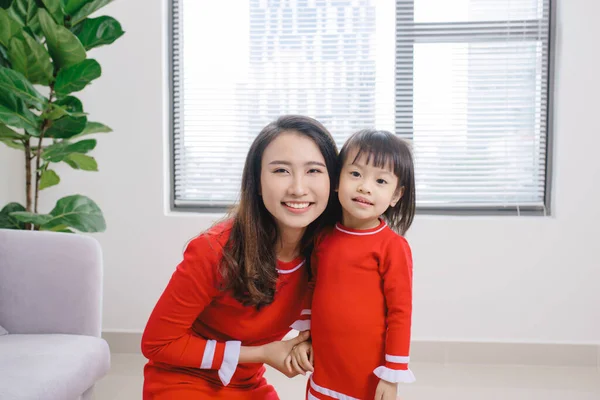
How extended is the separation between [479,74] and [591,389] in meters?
1.57

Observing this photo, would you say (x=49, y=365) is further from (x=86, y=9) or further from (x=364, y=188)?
(x=86, y=9)

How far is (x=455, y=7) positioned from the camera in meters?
2.76

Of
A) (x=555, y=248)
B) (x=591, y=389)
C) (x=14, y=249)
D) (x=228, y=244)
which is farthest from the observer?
(x=555, y=248)

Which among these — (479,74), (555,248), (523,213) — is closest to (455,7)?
(479,74)

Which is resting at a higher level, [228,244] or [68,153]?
[68,153]

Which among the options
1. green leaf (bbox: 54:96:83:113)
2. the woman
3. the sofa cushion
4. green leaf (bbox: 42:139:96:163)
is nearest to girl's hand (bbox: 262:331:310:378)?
the woman

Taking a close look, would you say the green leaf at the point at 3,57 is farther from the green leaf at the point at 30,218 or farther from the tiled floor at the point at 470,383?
the tiled floor at the point at 470,383

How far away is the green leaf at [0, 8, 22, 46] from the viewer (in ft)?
6.57

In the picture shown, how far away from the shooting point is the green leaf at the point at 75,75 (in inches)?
80.7

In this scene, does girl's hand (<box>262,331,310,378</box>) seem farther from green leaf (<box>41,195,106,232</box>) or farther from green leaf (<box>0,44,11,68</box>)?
green leaf (<box>0,44,11,68</box>)

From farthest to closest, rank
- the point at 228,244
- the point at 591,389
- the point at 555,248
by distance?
the point at 555,248 < the point at 591,389 < the point at 228,244

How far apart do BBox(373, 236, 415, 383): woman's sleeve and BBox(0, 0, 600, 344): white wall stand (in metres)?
1.56

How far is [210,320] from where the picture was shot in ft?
4.49

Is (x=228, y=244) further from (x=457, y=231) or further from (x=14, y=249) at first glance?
(x=457, y=231)
